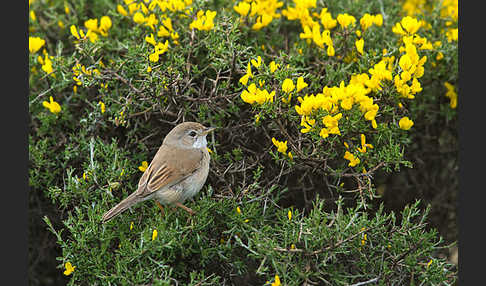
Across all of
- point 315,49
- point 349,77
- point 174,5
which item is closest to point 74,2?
point 174,5

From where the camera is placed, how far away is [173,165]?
3.96 meters

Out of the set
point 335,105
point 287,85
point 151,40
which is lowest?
point 335,105

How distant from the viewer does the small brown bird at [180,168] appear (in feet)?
12.6

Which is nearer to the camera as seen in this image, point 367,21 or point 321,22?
point 367,21

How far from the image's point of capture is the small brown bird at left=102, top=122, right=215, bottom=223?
12.6 feet

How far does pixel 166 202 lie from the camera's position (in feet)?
12.8

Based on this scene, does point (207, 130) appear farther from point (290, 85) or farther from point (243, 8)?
point (243, 8)

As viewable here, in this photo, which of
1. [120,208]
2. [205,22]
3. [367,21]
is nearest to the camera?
[120,208]

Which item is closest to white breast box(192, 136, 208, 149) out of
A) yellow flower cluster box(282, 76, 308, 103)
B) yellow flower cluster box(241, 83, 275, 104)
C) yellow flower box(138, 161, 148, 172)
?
yellow flower box(138, 161, 148, 172)

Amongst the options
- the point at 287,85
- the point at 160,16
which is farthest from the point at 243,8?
the point at 287,85

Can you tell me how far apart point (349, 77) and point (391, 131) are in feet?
2.06

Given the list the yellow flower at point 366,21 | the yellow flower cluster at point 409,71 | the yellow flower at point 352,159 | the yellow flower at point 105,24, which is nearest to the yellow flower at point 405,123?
the yellow flower cluster at point 409,71

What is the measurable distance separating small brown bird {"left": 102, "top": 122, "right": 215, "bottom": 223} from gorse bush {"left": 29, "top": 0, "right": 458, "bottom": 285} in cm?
12

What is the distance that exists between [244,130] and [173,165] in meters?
0.64
